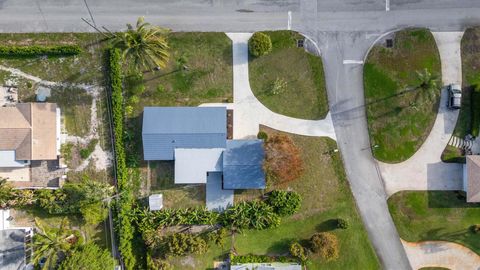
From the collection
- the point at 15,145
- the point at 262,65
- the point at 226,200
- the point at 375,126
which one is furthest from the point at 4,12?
the point at 375,126

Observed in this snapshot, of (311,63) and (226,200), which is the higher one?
(311,63)

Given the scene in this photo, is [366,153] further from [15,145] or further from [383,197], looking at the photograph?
[15,145]

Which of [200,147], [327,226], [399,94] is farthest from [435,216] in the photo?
[200,147]

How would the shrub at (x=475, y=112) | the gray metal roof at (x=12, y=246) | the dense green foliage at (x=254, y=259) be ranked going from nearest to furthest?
the shrub at (x=475, y=112) < the gray metal roof at (x=12, y=246) < the dense green foliage at (x=254, y=259)

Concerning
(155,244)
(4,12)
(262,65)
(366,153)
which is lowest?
(155,244)

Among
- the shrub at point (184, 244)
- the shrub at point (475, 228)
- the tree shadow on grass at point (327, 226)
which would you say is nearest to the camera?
the shrub at point (184, 244)

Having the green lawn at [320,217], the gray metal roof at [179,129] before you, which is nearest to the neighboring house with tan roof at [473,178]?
the green lawn at [320,217]

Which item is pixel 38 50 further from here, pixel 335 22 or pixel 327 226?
pixel 327 226

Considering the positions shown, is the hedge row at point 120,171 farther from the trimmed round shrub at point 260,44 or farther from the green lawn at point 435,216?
the green lawn at point 435,216
